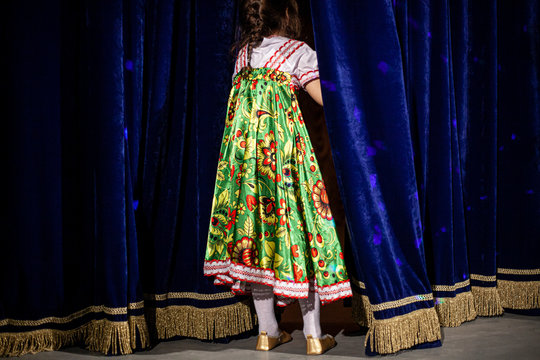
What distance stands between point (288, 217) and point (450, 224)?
2.23 ft

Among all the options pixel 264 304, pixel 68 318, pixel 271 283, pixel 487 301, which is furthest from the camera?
pixel 487 301

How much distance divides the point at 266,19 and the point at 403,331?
1.21 meters

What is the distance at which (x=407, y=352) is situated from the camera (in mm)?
1538

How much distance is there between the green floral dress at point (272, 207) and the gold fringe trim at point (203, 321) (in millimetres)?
186

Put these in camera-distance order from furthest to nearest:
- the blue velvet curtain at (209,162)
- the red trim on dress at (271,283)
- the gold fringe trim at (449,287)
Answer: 1. the gold fringe trim at (449,287)
2. the blue velvet curtain at (209,162)
3. the red trim on dress at (271,283)

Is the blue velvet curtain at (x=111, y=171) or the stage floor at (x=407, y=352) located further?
the blue velvet curtain at (x=111, y=171)

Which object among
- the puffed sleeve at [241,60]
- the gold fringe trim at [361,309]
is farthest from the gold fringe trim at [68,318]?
the puffed sleeve at [241,60]

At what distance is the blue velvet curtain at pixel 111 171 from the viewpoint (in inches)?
65.4

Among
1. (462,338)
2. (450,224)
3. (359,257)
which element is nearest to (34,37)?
(359,257)

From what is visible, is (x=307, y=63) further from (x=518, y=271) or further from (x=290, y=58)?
(x=518, y=271)

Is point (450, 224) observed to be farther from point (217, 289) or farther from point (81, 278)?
point (81, 278)

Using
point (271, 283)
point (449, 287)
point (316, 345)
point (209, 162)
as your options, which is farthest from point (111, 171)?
point (449, 287)

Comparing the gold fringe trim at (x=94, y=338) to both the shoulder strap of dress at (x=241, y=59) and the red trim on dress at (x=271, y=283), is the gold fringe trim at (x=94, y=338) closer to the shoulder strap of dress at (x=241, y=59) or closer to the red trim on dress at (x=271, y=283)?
the red trim on dress at (x=271, y=283)

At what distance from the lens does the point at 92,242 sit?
5.72 ft
